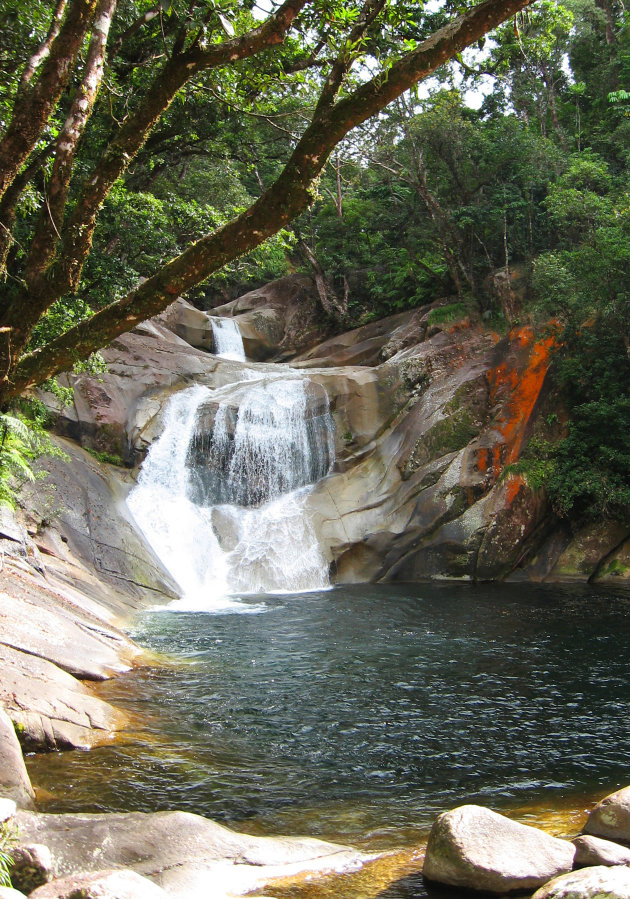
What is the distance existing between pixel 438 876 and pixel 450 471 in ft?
52.1

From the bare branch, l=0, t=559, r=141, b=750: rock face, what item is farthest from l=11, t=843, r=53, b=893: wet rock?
the bare branch

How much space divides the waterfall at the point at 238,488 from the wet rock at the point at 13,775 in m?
11.9

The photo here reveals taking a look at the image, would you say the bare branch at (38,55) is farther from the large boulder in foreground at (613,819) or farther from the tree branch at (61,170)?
Result: the large boulder in foreground at (613,819)

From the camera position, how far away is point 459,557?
18.7 m

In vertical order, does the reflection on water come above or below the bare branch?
below

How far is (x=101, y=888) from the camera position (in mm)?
3455

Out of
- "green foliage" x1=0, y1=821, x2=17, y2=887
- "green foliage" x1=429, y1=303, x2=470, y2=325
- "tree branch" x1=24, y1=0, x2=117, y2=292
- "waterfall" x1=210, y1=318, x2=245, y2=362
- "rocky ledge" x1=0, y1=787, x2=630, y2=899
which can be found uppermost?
"waterfall" x1=210, y1=318, x2=245, y2=362

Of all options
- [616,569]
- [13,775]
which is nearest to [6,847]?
[13,775]

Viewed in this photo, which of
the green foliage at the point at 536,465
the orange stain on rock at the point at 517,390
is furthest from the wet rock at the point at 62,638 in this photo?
the orange stain on rock at the point at 517,390

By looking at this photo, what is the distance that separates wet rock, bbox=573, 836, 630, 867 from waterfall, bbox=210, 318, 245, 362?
30436 mm

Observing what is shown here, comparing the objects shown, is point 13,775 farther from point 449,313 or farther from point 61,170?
point 449,313

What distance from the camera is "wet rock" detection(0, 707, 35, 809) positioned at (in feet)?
17.0

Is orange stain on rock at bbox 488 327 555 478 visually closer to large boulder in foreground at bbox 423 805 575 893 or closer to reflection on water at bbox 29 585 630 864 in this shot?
reflection on water at bbox 29 585 630 864

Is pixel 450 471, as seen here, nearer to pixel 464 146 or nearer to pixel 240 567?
pixel 240 567
